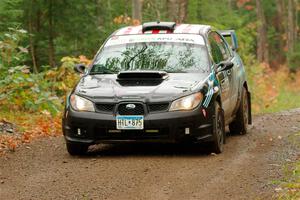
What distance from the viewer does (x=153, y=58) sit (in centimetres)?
1087

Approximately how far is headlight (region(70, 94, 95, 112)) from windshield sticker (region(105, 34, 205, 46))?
5.57ft

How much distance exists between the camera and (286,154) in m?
10.1

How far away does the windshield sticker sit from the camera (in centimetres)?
1122

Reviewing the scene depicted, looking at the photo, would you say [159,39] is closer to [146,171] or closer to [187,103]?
[187,103]

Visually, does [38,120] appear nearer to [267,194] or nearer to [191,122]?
[191,122]

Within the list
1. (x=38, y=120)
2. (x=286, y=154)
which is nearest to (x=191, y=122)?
(x=286, y=154)

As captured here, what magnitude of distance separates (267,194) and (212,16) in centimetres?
2743

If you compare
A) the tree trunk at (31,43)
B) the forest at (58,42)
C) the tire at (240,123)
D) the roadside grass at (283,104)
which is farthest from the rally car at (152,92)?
the roadside grass at (283,104)

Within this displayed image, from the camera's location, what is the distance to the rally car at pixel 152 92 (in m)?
9.54

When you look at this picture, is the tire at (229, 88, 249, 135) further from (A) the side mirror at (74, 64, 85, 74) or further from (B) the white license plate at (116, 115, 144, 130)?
(B) the white license plate at (116, 115, 144, 130)

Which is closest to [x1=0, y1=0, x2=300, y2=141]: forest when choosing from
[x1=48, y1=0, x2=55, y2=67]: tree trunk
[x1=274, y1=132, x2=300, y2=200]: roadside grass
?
[x1=48, y1=0, x2=55, y2=67]: tree trunk

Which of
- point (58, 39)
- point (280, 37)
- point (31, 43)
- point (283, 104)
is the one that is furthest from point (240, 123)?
point (280, 37)

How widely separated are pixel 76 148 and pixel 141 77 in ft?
4.20

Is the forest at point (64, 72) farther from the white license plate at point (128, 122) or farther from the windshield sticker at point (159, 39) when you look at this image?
the windshield sticker at point (159, 39)
